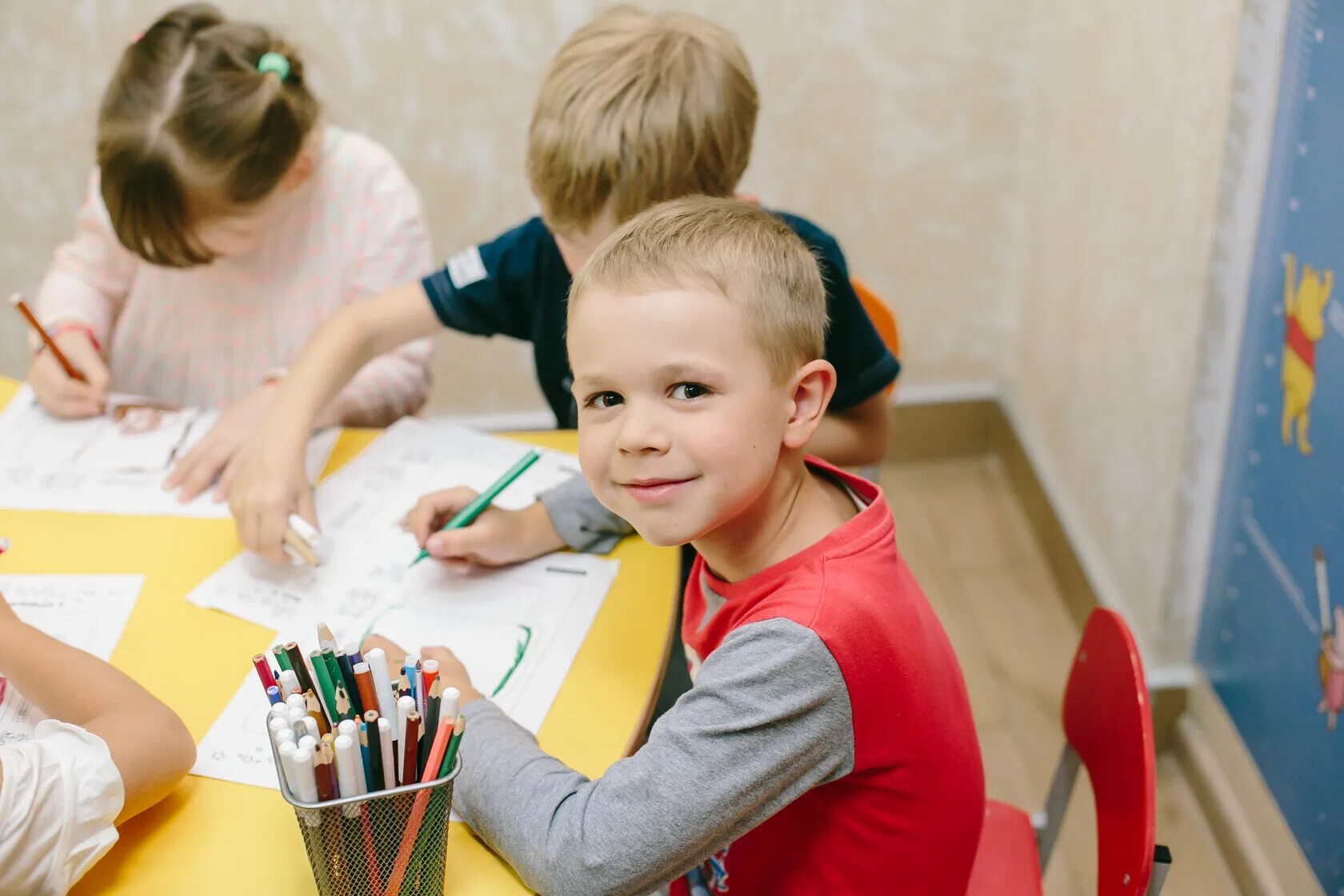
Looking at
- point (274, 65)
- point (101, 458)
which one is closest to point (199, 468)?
point (101, 458)

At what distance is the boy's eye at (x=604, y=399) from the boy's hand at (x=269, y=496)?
41 cm

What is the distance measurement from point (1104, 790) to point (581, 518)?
499 mm

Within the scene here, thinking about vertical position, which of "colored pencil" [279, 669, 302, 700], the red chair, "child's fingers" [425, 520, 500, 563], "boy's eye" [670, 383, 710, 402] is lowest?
the red chair

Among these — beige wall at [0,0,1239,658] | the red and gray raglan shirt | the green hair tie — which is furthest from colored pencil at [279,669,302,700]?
beige wall at [0,0,1239,658]

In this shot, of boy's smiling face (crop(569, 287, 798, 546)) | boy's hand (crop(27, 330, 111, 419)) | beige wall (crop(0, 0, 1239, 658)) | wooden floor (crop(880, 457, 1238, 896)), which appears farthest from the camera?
beige wall (crop(0, 0, 1239, 658))

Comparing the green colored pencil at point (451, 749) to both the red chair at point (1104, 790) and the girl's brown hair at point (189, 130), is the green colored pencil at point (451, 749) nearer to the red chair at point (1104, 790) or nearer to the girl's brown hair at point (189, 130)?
the red chair at point (1104, 790)

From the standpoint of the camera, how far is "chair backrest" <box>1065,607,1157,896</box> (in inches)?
35.0

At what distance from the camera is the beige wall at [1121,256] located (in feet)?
5.06

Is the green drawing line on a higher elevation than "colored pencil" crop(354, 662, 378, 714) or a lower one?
lower

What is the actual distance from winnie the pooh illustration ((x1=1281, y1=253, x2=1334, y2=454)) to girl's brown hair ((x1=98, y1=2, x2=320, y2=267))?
1.11m

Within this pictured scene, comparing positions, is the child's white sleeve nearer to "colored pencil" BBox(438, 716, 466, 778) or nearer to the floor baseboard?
"colored pencil" BBox(438, 716, 466, 778)

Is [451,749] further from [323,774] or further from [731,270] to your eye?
[731,270]

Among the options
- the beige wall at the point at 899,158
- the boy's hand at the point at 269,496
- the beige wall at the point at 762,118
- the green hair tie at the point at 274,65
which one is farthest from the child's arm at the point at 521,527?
the beige wall at the point at 762,118

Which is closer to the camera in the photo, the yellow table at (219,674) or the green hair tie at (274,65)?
the yellow table at (219,674)
